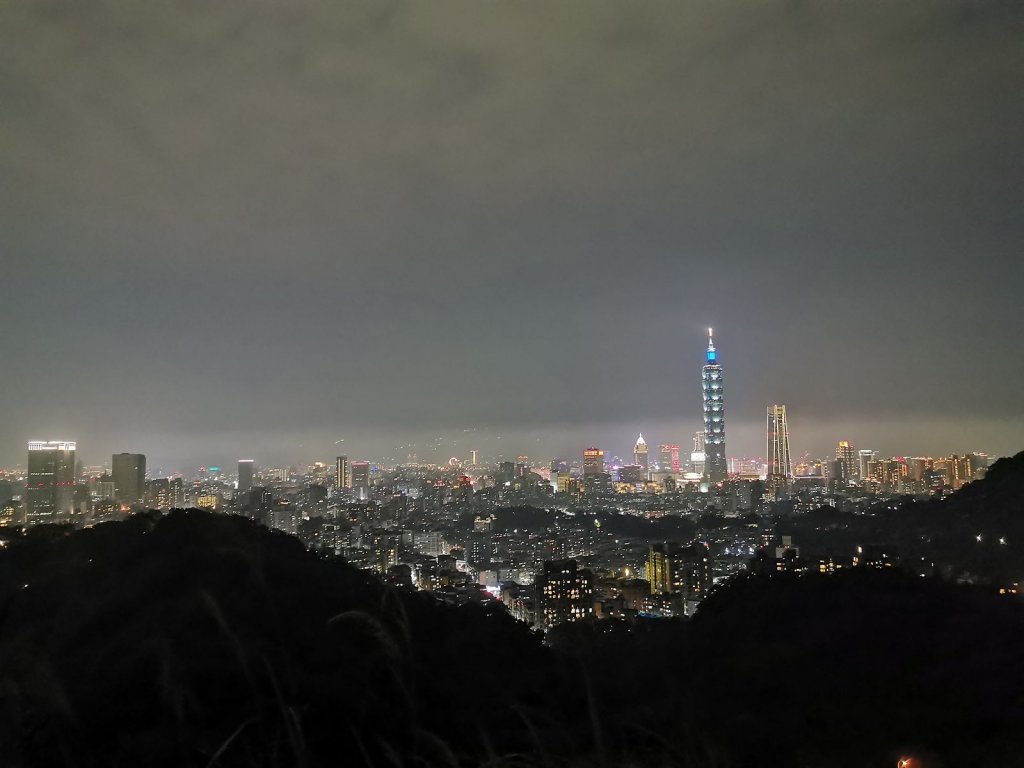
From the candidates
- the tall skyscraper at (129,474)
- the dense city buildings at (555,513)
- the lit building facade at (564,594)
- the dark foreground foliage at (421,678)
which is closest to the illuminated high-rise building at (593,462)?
the dense city buildings at (555,513)

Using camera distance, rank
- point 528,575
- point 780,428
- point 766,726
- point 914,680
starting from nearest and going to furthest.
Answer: point 766,726, point 914,680, point 528,575, point 780,428

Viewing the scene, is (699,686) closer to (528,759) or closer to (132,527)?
(528,759)

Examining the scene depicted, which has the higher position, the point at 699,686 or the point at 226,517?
the point at 226,517

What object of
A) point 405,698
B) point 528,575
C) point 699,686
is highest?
point 405,698

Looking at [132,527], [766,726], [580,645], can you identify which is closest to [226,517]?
[132,527]

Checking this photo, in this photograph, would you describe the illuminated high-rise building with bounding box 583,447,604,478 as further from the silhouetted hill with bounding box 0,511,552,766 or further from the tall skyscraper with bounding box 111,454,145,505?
the silhouetted hill with bounding box 0,511,552,766

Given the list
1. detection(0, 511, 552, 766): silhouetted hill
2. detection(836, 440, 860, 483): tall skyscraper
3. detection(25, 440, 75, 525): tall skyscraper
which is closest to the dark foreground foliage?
detection(0, 511, 552, 766): silhouetted hill
